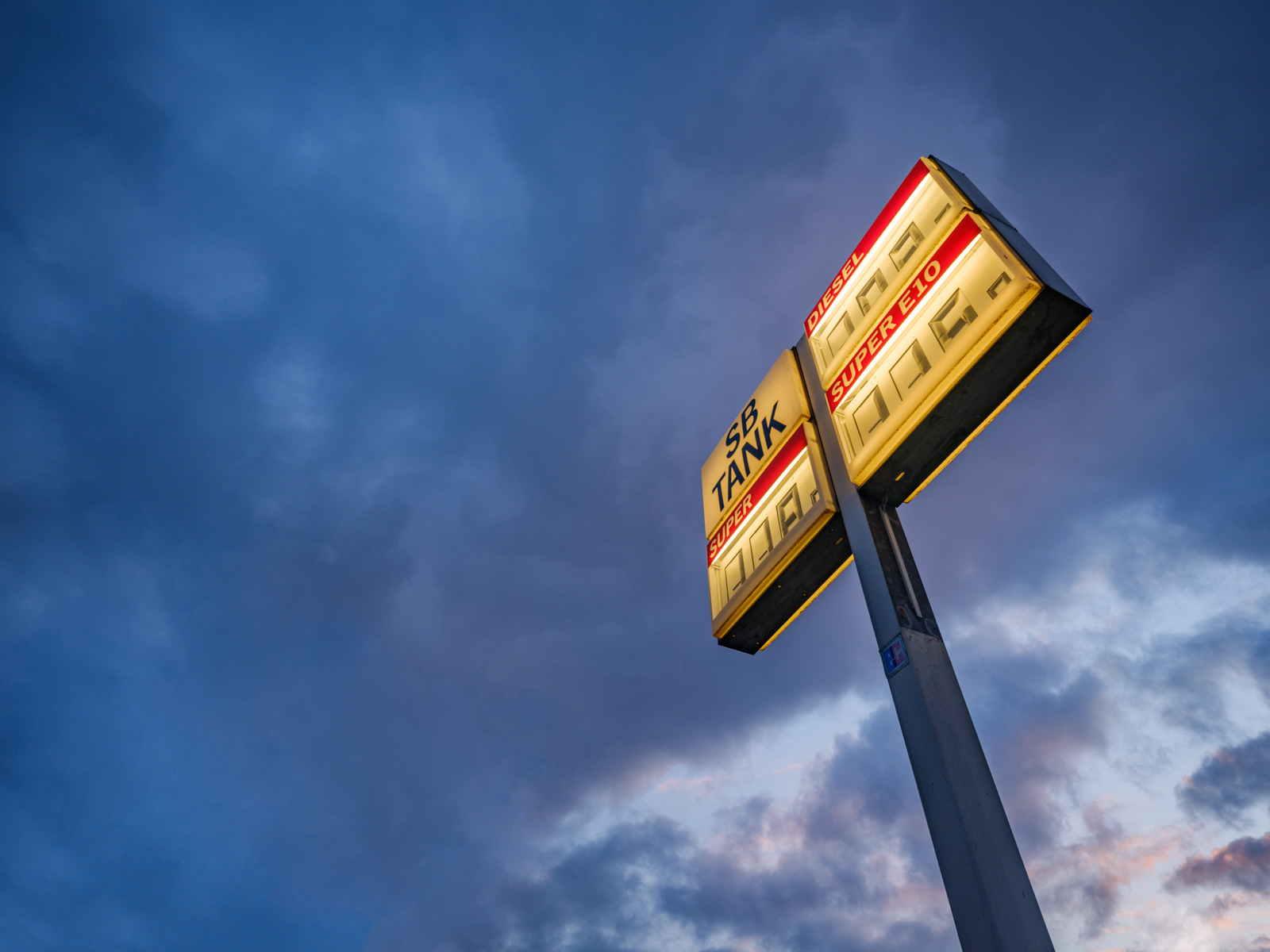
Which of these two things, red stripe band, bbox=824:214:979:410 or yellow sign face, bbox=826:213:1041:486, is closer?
yellow sign face, bbox=826:213:1041:486

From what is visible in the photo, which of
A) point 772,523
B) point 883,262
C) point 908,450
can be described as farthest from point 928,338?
point 772,523

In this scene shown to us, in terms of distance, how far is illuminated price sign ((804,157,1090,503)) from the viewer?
6.38 meters

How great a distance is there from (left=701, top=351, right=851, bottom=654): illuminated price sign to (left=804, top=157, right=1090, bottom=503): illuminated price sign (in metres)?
0.62

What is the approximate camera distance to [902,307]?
7.75 metres

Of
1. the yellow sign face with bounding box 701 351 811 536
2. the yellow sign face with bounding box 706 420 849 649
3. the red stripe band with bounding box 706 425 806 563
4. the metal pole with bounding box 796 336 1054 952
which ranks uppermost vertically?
the yellow sign face with bounding box 701 351 811 536

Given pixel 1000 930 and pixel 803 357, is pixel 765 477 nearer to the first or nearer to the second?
pixel 803 357

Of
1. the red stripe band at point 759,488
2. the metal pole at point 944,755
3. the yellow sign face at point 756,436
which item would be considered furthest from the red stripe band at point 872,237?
the metal pole at point 944,755

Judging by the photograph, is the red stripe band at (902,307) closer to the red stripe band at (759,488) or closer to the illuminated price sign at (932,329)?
the illuminated price sign at (932,329)

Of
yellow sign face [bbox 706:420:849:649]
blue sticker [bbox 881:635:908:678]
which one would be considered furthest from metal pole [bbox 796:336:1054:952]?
yellow sign face [bbox 706:420:849:649]

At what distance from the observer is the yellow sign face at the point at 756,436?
9445 millimetres

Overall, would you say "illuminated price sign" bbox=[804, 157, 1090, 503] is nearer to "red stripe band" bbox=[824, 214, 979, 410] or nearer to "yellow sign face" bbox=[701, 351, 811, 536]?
"red stripe band" bbox=[824, 214, 979, 410]

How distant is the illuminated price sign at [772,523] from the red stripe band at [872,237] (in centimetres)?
79

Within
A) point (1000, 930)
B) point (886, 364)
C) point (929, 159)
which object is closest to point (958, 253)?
point (886, 364)

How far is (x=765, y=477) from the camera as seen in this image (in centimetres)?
960
